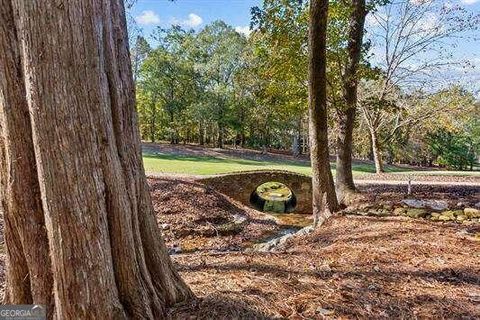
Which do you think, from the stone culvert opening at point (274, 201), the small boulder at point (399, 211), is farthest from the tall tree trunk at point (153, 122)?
the small boulder at point (399, 211)

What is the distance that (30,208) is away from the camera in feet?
6.33

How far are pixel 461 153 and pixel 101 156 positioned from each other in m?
48.6

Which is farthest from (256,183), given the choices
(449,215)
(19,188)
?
(19,188)

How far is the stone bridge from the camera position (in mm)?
15516

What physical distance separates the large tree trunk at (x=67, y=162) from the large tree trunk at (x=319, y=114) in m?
4.68

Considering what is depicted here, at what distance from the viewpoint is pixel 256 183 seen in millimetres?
15953

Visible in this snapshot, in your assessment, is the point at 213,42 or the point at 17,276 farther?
the point at 213,42

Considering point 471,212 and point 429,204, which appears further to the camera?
point 429,204

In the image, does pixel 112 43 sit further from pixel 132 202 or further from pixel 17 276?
pixel 17 276

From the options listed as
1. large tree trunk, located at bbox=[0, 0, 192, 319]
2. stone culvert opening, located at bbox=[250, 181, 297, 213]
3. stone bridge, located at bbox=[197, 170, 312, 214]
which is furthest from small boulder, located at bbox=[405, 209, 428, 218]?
stone culvert opening, located at bbox=[250, 181, 297, 213]

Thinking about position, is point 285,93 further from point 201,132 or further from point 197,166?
point 201,132

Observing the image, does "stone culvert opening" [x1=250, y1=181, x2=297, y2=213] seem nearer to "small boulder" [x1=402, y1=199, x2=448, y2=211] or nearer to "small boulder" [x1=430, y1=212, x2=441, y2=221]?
"small boulder" [x1=402, y1=199, x2=448, y2=211]

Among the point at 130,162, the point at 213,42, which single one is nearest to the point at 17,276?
the point at 130,162

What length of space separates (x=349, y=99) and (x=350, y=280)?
600 centimetres
